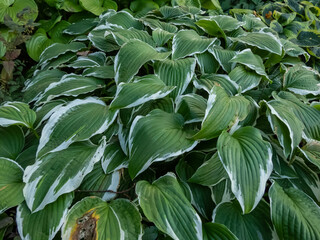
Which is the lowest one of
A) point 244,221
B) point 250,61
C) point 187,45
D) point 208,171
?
point 244,221

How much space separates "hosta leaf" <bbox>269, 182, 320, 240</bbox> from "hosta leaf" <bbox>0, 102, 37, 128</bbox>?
3.56 feet

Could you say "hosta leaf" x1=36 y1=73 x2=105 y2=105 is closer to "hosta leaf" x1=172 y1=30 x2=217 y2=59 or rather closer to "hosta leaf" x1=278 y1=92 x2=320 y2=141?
"hosta leaf" x1=172 y1=30 x2=217 y2=59

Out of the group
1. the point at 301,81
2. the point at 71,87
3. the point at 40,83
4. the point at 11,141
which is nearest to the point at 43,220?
the point at 11,141

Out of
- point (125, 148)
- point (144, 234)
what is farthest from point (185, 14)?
point (144, 234)

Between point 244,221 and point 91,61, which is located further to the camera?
point 91,61

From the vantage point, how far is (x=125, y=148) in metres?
1.32

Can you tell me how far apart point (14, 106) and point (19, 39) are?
958mm

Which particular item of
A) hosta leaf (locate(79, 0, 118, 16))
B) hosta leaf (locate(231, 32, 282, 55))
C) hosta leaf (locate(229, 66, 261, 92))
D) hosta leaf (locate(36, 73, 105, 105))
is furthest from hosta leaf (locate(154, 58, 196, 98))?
hosta leaf (locate(79, 0, 118, 16))

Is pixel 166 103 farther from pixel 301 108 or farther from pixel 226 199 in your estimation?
pixel 301 108

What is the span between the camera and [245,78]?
1633mm

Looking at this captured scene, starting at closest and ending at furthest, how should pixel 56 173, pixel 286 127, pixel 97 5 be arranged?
pixel 56 173
pixel 286 127
pixel 97 5

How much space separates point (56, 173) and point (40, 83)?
0.84m

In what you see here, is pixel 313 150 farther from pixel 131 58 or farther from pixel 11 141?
pixel 11 141

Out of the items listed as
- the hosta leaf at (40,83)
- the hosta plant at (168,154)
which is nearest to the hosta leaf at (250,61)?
the hosta plant at (168,154)
